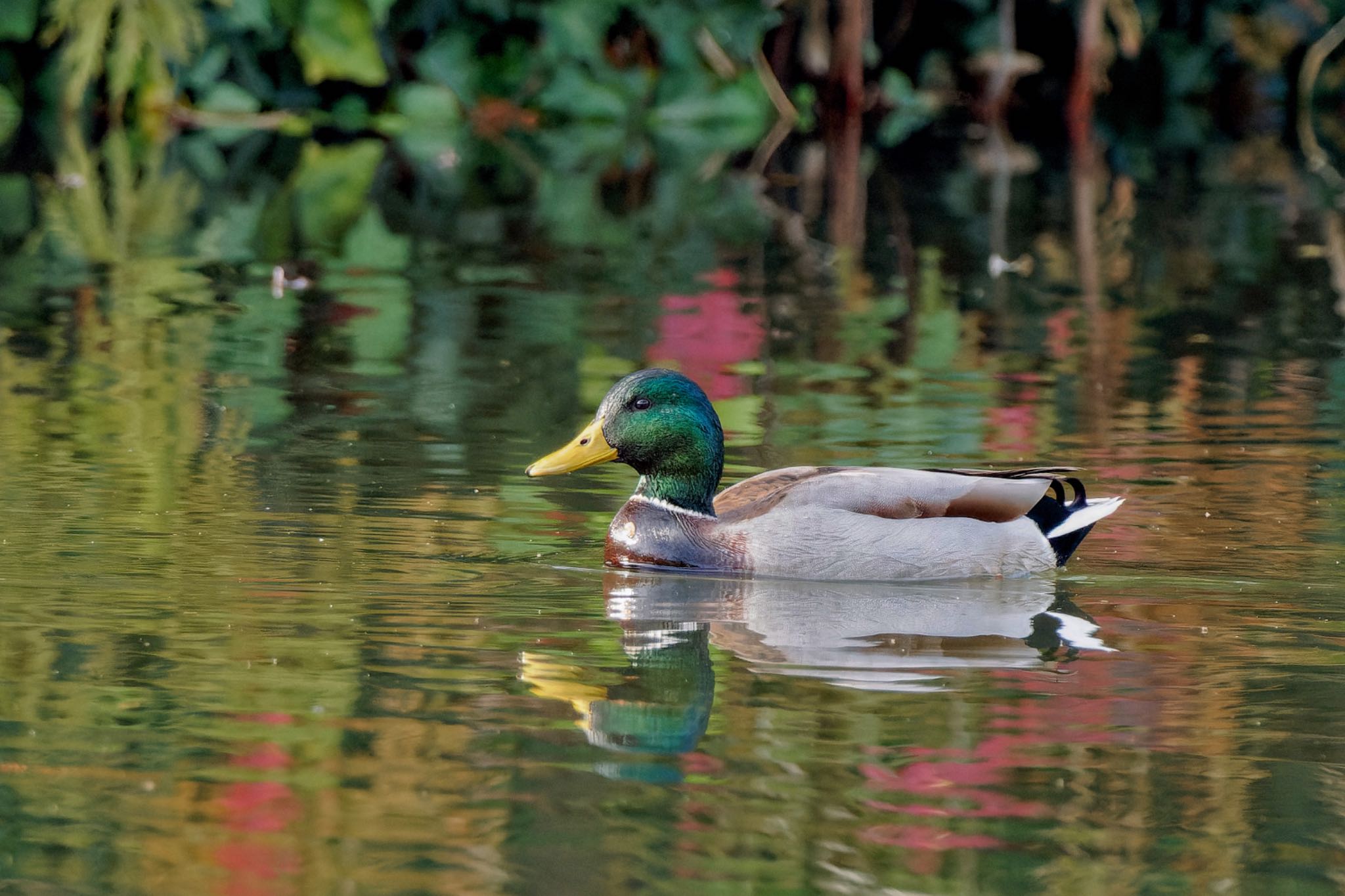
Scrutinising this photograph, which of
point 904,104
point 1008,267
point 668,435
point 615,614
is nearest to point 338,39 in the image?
point 904,104

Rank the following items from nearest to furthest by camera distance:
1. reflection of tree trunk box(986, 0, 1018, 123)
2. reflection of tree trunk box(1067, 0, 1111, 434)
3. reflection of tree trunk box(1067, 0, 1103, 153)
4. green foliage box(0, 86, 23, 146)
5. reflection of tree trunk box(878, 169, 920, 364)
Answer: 1. reflection of tree trunk box(1067, 0, 1111, 434)
2. reflection of tree trunk box(878, 169, 920, 364)
3. green foliage box(0, 86, 23, 146)
4. reflection of tree trunk box(1067, 0, 1103, 153)
5. reflection of tree trunk box(986, 0, 1018, 123)

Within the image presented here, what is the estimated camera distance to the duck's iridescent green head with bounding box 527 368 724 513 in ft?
21.5

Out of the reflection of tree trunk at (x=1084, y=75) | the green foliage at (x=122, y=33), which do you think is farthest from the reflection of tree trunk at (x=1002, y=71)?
the green foliage at (x=122, y=33)

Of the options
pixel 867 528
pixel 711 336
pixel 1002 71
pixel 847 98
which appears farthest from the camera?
pixel 1002 71

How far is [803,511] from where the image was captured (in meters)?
6.24

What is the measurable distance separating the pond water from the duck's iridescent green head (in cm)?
30

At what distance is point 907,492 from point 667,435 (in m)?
0.74

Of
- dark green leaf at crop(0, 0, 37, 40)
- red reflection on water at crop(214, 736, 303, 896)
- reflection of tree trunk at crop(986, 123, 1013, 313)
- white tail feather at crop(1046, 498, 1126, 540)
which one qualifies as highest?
dark green leaf at crop(0, 0, 37, 40)

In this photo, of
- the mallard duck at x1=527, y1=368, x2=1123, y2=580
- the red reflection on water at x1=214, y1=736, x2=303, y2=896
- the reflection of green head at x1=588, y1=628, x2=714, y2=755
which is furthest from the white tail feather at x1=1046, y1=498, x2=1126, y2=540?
the red reflection on water at x1=214, y1=736, x2=303, y2=896

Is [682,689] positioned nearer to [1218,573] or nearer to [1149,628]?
[1149,628]

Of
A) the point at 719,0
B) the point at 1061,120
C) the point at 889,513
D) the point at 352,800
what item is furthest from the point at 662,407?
the point at 1061,120

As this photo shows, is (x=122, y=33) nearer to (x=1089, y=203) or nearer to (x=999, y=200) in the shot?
(x=999, y=200)

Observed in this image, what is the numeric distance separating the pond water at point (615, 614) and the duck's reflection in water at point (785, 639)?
0.02 metres

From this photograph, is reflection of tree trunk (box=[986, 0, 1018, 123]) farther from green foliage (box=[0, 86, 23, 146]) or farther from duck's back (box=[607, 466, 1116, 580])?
duck's back (box=[607, 466, 1116, 580])
